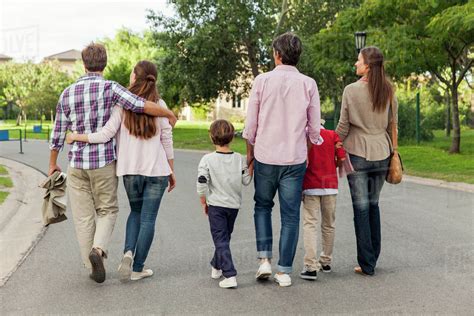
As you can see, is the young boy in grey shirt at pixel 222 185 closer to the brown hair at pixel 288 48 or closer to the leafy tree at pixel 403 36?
the brown hair at pixel 288 48

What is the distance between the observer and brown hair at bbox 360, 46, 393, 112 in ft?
17.5

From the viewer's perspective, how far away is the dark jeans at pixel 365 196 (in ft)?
17.8

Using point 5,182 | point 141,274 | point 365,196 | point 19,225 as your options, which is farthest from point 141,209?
point 5,182

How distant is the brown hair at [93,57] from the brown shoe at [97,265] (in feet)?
4.63

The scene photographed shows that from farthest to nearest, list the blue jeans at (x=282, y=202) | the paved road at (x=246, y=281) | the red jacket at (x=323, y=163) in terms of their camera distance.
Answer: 1. the red jacket at (x=323, y=163)
2. the blue jeans at (x=282, y=202)
3. the paved road at (x=246, y=281)

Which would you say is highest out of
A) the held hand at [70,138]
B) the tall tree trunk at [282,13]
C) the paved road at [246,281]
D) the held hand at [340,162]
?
the tall tree trunk at [282,13]

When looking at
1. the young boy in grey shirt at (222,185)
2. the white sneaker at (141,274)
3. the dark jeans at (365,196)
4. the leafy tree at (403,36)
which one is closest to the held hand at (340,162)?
the dark jeans at (365,196)

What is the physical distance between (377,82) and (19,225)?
4.89 metres

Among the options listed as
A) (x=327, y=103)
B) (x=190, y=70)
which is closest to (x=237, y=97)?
(x=190, y=70)

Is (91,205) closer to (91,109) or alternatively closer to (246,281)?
(91,109)

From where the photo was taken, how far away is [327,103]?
40281mm

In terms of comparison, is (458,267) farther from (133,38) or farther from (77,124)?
(133,38)

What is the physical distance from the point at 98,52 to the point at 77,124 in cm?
58

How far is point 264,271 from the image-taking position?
202 inches
